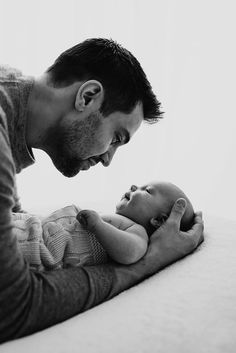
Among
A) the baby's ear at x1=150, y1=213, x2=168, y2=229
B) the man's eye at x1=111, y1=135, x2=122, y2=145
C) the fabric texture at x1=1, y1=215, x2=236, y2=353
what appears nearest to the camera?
the fabric texture at x1=1, y1=215, x2=236, y2=353

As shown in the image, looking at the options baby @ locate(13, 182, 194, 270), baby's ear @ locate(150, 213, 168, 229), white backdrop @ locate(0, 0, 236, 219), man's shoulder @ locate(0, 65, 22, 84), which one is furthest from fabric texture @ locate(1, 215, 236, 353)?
white backdrop @ locate(0, 0, 236, 219)

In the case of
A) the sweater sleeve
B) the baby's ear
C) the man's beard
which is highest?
the man's beard

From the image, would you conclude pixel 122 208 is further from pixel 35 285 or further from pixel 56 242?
pixel 35 285

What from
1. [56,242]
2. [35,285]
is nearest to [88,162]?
[56,242]

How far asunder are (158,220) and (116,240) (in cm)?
32

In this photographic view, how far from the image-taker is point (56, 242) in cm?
124

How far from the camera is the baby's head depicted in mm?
1497

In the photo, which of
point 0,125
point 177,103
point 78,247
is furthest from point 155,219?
point 177,103

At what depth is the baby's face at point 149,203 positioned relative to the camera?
1.50m

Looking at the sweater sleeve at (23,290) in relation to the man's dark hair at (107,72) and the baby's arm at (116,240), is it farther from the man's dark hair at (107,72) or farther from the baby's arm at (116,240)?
the man's dark hair at (107,72)

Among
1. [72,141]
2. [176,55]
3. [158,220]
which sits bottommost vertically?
[158,220]

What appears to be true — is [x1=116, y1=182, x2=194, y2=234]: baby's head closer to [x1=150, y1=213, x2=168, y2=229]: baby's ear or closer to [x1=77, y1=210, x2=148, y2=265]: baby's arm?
[x1=150, y1=213, x2=168, y2=229]: baby's ear

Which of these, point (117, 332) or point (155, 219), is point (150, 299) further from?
point (155, 219)

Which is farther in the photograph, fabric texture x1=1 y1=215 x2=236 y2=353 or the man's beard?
the man's beard
